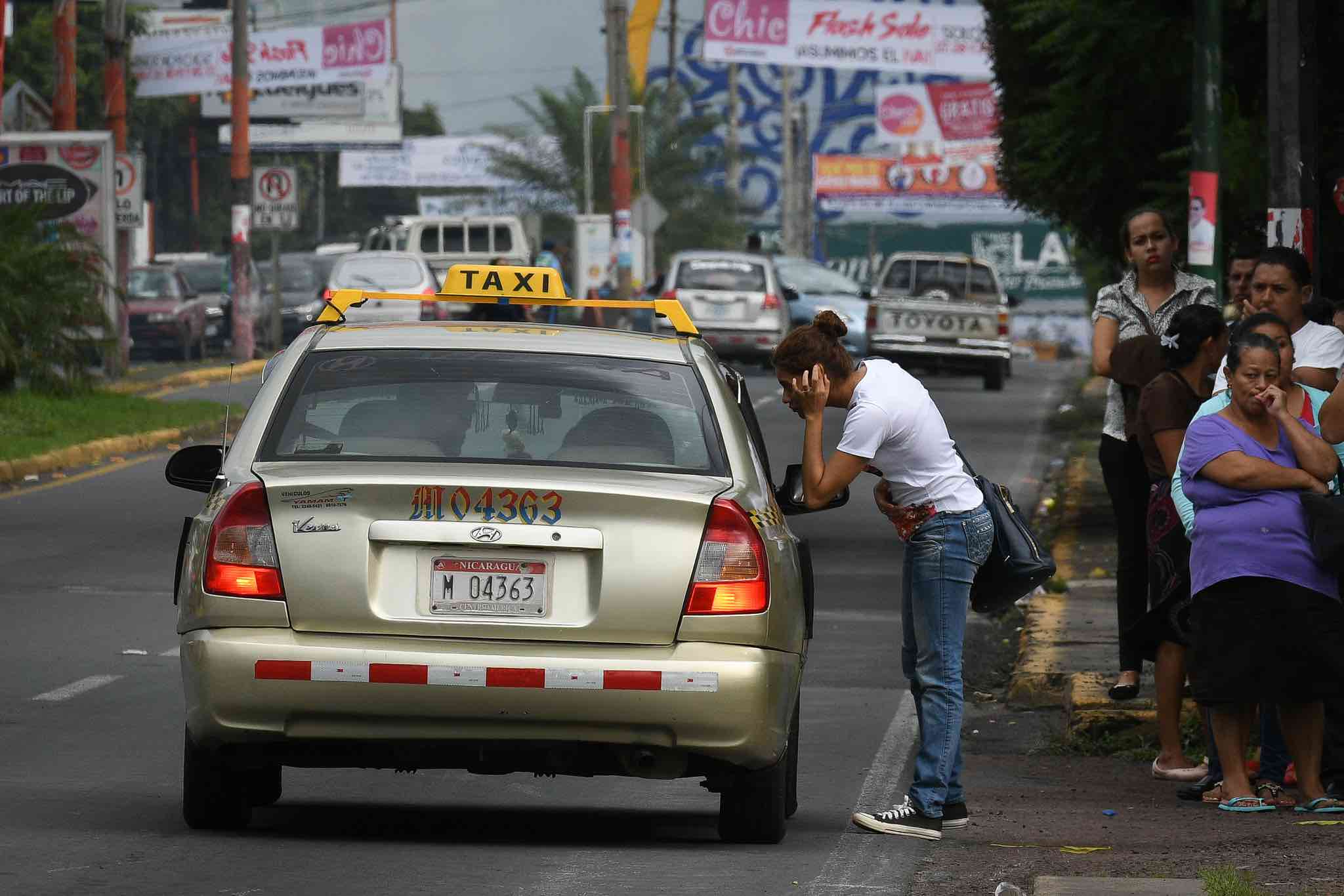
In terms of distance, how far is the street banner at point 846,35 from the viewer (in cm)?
5556

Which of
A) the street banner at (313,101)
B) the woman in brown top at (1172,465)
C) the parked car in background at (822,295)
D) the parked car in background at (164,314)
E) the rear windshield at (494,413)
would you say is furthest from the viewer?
the street banner at (313,101)

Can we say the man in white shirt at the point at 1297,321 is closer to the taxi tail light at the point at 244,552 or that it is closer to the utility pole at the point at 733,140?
the taxi tail light at the point at 244,552

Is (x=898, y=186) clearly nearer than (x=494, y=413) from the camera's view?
No

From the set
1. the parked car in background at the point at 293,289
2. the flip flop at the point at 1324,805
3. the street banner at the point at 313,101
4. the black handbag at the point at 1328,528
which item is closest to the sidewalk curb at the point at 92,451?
the flip flop at the point at 1324,805

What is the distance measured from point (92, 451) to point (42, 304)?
3267 mm

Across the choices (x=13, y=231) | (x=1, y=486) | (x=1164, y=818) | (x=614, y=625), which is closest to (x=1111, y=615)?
(x=1164, y=818)

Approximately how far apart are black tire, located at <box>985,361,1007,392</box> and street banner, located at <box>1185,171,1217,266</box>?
19.0 meters

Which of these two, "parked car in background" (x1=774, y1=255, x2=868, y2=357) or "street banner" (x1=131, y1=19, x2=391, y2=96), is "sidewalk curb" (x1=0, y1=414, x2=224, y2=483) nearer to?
"parked car in background" (x1=774, y1=255, x2=868, y2=357)

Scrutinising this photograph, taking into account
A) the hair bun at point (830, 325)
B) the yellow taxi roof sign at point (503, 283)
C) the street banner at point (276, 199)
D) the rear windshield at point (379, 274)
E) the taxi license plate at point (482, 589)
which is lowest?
the taxi license plate at point (482, 589)

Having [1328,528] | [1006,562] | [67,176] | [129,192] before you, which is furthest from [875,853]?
[129,192]

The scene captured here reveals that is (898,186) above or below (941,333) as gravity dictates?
above

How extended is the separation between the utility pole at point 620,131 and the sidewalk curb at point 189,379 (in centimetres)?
771

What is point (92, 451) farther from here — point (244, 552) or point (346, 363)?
point (244, 552)

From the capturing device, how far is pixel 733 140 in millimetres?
68750
